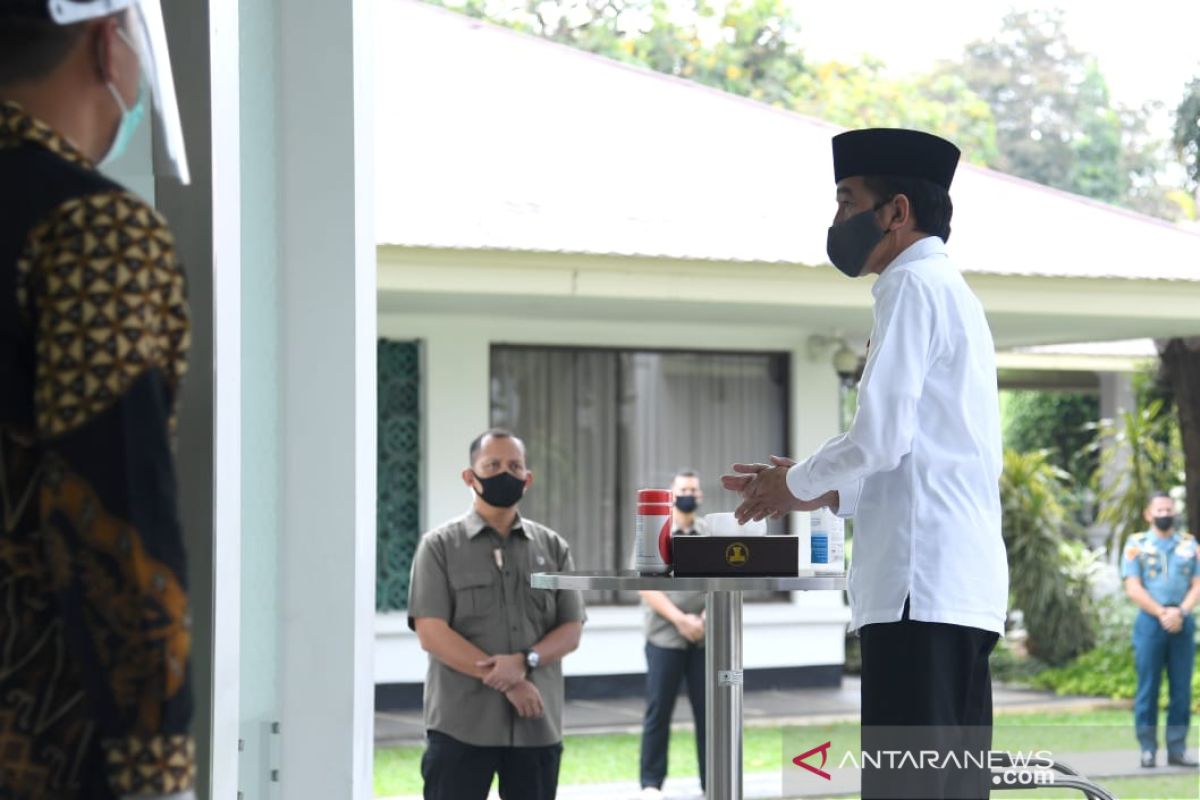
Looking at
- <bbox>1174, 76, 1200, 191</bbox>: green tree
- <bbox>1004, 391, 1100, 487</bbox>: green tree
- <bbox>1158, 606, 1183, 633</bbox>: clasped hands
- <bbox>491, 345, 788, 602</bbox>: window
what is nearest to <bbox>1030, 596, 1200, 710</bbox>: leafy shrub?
<bbox>1158, 606, 1183, 633</bbox>: clasped hands

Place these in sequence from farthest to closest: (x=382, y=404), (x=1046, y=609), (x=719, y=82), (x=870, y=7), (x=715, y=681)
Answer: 1. (x=870, y=7)
2. (x=719, y=82)
3. (x=1046, y=609)
4. (x=382, y=404)
5. (x=715, y=681)

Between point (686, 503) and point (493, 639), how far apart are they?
4.38 metres

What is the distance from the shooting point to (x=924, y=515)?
3.66 m

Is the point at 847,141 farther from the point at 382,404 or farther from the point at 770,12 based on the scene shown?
the point at 770,12

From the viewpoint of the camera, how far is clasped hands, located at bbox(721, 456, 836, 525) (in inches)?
157

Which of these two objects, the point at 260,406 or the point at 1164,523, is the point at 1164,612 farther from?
the point at 260,406

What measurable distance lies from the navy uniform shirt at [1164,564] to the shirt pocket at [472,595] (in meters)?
7.52

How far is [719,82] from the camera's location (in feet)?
126

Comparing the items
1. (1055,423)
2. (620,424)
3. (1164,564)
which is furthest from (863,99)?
(1164,564)

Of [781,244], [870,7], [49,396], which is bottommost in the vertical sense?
[49,396]

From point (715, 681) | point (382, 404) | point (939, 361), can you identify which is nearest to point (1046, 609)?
point (382, 404)

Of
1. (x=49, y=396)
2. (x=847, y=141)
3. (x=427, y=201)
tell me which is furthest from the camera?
(x=427, y=201)

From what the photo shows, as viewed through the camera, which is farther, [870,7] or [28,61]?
[870,7]

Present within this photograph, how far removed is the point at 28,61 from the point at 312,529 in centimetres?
240
